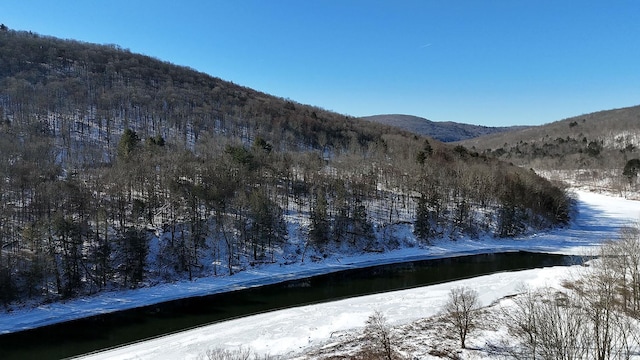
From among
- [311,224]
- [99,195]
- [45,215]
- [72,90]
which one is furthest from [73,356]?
[72,90]

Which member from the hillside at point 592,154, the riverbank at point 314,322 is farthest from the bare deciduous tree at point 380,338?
the hillside at point 592,154

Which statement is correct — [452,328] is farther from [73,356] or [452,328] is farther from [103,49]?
[103,49]

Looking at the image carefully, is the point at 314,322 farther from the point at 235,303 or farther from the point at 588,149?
the point at 588,149

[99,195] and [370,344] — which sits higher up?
[99,195]

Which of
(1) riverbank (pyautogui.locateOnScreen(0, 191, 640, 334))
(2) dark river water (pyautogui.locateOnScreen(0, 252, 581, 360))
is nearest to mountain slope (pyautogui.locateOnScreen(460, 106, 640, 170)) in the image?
(1) riverbank (pyautogui.locateOnScreen(0, 191, 640, 334))

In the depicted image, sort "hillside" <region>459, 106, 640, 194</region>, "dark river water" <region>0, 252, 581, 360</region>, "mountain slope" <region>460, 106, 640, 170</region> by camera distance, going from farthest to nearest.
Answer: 1. "mountain slope" <region>460, 106, 640, 170</region>
2. "hillside" <region>459, 106, 640, 194</region>
3. "dark river water" <region>0, 252, 581, 360</region>

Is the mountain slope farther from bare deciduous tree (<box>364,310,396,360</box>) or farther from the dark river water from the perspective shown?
bare deciduous tree (<box>364,310,396,360</box>)

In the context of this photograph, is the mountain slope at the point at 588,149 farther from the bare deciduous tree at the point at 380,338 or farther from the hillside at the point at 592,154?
the bare deciduous tree at the point at 380,338

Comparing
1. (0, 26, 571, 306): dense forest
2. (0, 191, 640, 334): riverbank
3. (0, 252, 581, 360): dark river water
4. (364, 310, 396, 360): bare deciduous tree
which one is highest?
(0, 26, 571, 306): dense forest
